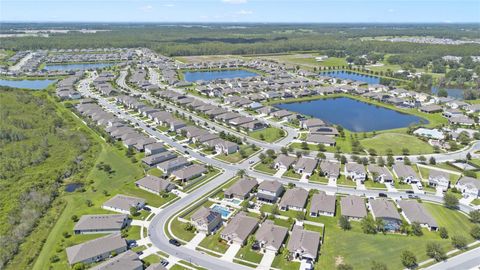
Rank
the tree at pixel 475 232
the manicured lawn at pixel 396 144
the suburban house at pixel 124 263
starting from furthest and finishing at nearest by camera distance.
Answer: the manicured lawn at pixel 396 144, the tree at pixel 475 232, the suburban house at pixel 124 263

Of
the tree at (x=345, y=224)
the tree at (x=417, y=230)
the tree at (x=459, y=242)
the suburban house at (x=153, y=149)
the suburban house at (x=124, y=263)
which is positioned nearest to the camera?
the suburban house at (x=124, y=263)

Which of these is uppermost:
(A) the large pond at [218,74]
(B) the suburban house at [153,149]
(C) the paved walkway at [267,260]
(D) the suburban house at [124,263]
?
(A) the large pond at [218,74]

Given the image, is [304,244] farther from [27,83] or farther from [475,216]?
[27,83]

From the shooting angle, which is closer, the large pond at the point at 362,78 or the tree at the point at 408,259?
the tree at the point at 408,259

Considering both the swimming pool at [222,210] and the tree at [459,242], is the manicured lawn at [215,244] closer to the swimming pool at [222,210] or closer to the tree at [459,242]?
the swimming pool at [222,210]

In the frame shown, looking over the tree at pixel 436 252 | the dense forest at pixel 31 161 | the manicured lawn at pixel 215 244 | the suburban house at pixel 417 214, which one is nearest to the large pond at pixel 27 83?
the dense forest at pixel 31 161
